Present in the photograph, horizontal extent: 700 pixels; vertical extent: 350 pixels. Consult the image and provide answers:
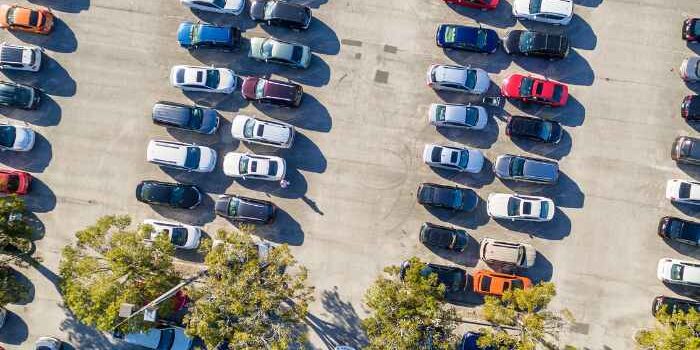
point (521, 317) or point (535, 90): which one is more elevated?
point (535, 90)

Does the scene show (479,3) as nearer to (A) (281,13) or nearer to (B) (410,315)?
(A) (281,13)

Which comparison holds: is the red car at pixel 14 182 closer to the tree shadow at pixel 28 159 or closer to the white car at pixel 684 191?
the tree shadow at pixel 28 159

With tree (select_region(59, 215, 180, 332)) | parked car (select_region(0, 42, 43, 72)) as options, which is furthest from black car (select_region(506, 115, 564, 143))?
parked car (select_region(0, 42, 43, 72))

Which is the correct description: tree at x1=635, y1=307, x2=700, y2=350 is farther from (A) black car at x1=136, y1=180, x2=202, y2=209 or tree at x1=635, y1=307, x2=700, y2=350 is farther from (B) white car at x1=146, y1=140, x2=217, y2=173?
(A) black car at x1=136, y1=180, x2=202, y2=209

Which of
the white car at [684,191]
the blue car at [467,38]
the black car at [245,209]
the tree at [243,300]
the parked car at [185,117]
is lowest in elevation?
the tree at [243,300]

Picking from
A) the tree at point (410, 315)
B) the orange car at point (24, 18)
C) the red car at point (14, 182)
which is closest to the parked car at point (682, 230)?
the tree at point (410, 315)

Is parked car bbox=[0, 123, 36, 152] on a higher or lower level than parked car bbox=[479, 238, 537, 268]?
higher

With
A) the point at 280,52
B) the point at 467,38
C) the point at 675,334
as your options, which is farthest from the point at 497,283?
the point at 280,52
